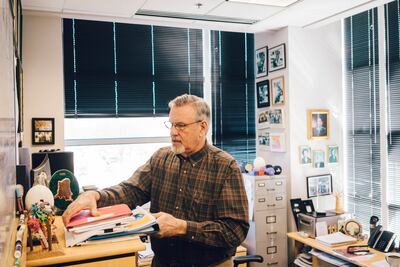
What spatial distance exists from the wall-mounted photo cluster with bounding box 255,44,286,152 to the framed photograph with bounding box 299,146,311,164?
0.18 meters

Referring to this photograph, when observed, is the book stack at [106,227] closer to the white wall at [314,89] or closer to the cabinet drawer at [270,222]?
the cabinet drawer at [270,222]

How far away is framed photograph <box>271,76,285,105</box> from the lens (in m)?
3.99

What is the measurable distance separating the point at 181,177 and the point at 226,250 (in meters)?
0.40

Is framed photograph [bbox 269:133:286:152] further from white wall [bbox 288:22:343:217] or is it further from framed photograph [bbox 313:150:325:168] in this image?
framed photograph [bbox 313:150:325:168]

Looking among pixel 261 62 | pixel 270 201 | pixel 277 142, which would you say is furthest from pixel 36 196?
pixel 261 62

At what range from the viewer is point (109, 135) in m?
4.09

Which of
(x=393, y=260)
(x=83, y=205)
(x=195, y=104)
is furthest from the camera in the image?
(x=393, y=260)

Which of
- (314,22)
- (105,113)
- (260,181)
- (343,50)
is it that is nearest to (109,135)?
(105,113)

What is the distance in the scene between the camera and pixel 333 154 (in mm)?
4121

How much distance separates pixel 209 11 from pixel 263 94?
1.27 m

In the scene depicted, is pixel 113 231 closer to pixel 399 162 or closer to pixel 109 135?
pixel 109 135

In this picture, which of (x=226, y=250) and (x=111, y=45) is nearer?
(x=226, y=250)

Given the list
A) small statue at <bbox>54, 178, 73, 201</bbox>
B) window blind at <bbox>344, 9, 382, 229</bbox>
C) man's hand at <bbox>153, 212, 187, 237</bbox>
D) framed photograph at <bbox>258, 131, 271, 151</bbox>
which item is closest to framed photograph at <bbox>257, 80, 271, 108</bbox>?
framed photograph at <bbox>258, 131, 271, 151</bbox>

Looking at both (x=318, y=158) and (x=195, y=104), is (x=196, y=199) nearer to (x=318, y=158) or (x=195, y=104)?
(x=195, y=104)
